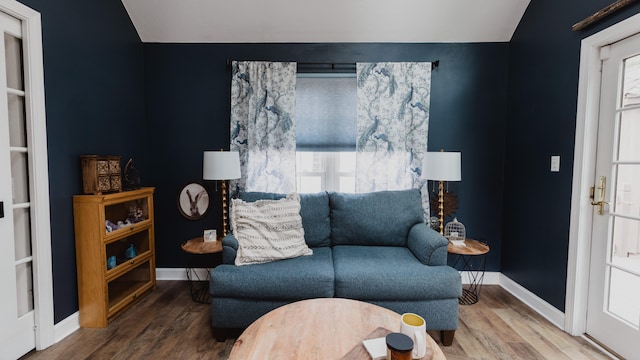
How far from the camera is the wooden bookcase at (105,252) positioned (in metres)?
2.32

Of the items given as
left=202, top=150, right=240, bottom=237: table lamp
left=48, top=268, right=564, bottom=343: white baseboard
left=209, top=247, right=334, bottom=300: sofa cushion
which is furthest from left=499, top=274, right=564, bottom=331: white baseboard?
→ left=202, top=150, right=240, bottom=237: table lamp

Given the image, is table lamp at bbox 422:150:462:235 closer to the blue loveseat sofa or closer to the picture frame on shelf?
the blue loveseat sofa

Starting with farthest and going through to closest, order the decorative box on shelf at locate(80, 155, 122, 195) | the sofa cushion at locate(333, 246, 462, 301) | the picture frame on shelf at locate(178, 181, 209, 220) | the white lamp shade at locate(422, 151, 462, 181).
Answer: the picture frame on shelf at locate(178, 181, 209, 220), the white lamp shade at locate(422, 151, 462, 181), the decorative box on shelf at locate(80, 155, 122, 195), the sofa cushion at locate(333, 246, 462, 301)

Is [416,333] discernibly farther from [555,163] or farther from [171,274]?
[171,274]

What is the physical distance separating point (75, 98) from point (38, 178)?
684 millimetres

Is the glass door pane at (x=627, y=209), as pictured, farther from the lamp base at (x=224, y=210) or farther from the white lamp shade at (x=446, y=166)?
the lamp base at (x=224, y=210)

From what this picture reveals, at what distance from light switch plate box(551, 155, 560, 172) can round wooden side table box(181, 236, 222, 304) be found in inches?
109

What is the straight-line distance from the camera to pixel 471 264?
328cm

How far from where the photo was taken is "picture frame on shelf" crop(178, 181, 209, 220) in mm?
3256

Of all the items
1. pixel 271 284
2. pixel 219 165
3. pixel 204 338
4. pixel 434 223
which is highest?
pixel 219 165

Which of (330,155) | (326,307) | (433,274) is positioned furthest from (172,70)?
(433,274)

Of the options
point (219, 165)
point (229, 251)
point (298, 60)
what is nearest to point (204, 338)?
point (229, 251)

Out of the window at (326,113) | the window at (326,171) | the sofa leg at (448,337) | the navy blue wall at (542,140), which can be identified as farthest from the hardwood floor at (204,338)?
the window at (326,113)

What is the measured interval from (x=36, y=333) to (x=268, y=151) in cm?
216
